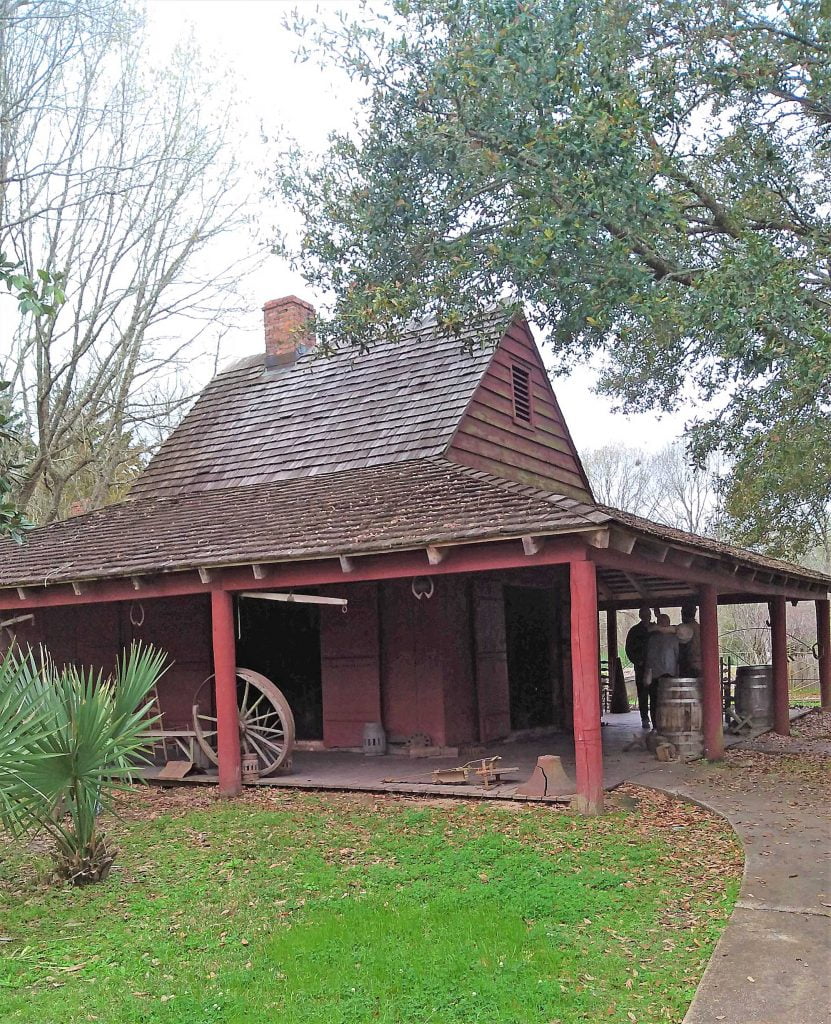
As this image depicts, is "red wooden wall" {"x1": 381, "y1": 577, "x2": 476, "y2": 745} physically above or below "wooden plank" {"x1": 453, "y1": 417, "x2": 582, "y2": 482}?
below

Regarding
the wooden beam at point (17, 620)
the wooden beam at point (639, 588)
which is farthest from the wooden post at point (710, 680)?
the wooden beam at point (17, 620)

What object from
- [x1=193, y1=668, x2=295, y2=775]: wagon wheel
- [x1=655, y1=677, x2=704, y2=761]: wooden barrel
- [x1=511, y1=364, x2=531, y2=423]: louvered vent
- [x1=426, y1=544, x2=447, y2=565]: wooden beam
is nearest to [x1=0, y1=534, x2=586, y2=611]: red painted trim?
[x1=426, y1=544, x2=447, y2=565]: wooden beam

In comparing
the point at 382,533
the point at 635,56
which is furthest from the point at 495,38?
the point at 382,533

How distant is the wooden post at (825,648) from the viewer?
17.5m

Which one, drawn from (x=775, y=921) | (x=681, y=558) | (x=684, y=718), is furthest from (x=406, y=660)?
(x=775, y=921)

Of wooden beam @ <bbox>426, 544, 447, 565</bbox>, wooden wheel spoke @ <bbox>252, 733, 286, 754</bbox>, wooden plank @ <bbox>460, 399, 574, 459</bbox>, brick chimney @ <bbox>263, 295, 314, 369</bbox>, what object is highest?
brick chimney @ <bbox>263, 295, 314, 369</bbox>

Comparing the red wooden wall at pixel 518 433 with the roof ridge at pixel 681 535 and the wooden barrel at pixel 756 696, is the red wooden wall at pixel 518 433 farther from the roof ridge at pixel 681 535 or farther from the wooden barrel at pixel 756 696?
the wooden barrel at pixel 756 696

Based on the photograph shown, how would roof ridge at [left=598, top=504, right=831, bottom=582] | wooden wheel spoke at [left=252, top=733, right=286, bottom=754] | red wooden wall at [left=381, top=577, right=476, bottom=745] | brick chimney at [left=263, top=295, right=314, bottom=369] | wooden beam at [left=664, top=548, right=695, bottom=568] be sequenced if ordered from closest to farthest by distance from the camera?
wooden beam at [left=664, top=548, right=695, bottom=568]
roof ridge at [left=598, top=504, right=831, bottom=582]
wooden wheel spoke at [left=252, top=733, right=286, bottom=754]
red wooden wall at [left=381, top=577, right=476, bottom=745]
brick chimney at [left=263, top=295, right=314, bottom=369]

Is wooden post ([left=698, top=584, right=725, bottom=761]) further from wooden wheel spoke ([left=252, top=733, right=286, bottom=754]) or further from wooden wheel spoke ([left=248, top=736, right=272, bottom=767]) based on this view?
wooden wheel spoke ([left=248, top=736, right=272, bottom=767])

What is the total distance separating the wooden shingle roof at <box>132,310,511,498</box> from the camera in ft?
41.6

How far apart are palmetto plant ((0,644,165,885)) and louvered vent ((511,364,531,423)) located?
8.42 metres

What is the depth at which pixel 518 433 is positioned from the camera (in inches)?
542

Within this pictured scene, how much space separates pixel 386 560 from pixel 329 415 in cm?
541

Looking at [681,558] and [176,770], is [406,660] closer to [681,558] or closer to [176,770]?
[176,770]
